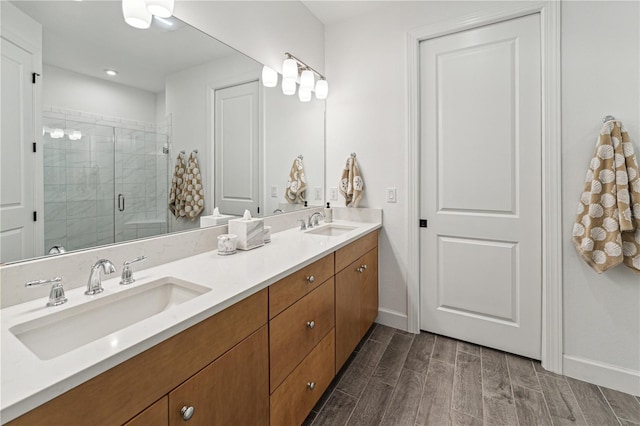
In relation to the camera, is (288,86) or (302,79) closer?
(288,86)

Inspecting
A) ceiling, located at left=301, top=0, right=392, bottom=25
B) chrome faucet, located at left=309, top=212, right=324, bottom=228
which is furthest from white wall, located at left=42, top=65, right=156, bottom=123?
ceiling, located at left=301, top=0, right=392, bottom=25

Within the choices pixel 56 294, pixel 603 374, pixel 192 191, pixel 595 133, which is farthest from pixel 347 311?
pixel 595 133

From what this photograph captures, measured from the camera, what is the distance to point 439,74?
7.23ft

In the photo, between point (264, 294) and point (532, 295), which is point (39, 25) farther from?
point (532, 295)

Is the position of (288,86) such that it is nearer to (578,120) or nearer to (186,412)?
(578,120)

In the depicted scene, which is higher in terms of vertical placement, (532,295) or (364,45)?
(364,45)

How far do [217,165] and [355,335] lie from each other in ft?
4.48

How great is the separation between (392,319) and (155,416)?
6.60ft

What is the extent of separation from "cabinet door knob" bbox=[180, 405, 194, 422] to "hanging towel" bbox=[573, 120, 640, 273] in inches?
81.0

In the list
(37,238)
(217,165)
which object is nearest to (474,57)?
(217,165)

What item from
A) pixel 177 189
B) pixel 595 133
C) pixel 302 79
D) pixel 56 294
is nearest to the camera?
pixel 56 294

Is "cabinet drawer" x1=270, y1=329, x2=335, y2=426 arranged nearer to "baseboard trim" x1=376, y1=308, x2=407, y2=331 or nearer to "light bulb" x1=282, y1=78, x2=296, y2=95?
"baseboard trim" x1=376, y1=308, x2=407, y2=331

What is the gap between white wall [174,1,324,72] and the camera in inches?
61.7

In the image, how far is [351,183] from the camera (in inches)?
96.8
